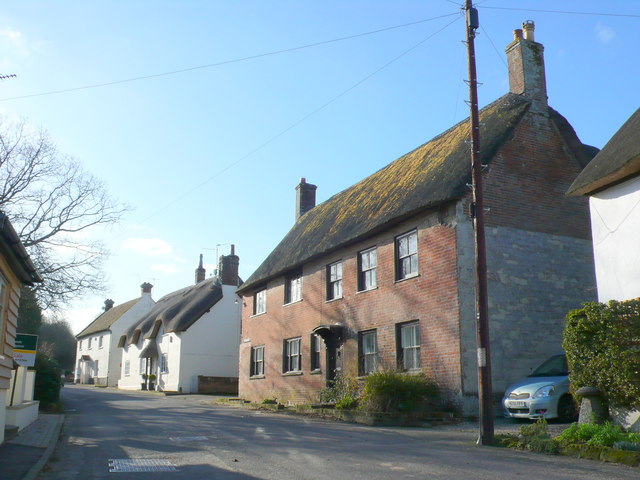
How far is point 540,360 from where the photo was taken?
57.9 feet

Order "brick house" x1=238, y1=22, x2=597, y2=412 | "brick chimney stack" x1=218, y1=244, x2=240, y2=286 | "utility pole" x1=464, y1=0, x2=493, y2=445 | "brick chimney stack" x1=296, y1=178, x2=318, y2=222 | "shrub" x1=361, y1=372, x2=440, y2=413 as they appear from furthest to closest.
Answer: "brick chimney stack" x1=218, y1=244, x2=240, y2=286
"brick chimney stack" x1=296, y1=178, x2=318, y2=222
"brick house" x1=238, y1=22, x2=597, y2=412
"shrub" x1=361, y1=372, x2=440, y2=413
"utility pole" x1=464, y1=0, x2=493, y2=445

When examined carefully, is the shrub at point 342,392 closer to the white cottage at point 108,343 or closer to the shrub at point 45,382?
the shrub at point 45,382

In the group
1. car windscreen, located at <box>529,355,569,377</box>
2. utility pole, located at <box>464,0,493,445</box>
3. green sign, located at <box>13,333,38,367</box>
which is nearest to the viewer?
utility pole, located at <box>464,0,493,445</box>

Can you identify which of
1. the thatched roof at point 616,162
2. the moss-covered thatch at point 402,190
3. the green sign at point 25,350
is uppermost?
the moss-covered thatch at point 402,190

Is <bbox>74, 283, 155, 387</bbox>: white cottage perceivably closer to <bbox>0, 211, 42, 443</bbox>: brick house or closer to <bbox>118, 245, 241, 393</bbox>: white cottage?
<bbox>118, 245, 241, 393</bbox>: white cottage

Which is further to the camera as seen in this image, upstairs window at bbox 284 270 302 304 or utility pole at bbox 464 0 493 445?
upstairs window at bbox 284 270 302 304

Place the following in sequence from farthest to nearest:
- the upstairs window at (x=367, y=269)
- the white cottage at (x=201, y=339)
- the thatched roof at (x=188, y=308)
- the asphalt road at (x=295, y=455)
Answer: the thatched roof at (x=188, y=308) < the white cottage at (x=201, y=339) < the upstairs window at (x=367, y=269) < the asphalt road at (x=295, y=455)

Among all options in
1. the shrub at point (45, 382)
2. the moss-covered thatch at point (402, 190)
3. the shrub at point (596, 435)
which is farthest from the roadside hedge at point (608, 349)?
the shrub at point (45, 382)

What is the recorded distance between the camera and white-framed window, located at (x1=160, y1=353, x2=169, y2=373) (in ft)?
136

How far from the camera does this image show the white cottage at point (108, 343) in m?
57.0

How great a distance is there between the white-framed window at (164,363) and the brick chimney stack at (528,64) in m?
29.0

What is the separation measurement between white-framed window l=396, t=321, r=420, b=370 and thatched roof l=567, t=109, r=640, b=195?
652 cm

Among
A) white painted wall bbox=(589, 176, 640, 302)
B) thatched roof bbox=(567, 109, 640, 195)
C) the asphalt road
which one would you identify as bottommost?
the asphalt road

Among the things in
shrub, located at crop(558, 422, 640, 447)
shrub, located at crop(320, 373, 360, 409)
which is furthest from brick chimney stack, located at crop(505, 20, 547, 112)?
shrub, located at crop(558, 422, 640, 447)
